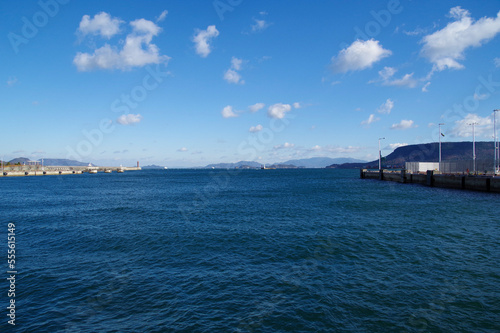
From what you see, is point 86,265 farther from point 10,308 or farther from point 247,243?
point 247,243

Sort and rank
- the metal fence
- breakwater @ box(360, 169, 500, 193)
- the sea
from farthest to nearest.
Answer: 1. the metal fence
2. breakwater @ box(360, 169, 500, 193)
3. the sea

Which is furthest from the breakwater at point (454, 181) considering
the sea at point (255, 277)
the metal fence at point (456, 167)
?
the sea at point (255, 277)

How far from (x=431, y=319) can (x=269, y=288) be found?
5936mm

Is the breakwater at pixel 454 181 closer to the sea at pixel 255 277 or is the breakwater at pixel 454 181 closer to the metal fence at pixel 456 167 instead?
the metal fence at pixel 456 167

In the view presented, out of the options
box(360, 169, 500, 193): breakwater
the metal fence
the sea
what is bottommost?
the sea

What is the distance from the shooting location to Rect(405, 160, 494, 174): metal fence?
59106 millimetres

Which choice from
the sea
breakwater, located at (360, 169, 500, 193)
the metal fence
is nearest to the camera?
the sea

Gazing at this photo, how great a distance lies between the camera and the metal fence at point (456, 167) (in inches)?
2327

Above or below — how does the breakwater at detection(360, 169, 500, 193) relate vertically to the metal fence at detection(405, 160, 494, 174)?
below

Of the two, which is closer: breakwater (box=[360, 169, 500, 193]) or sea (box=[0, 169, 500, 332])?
sea (box=[0, 169, 500, 332])

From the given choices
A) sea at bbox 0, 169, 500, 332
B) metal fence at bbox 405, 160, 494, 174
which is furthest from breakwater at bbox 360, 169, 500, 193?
sea at bbox 0, 169, 500, 332

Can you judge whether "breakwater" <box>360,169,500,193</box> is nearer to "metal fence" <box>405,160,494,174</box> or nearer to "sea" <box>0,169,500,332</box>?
"metal fence" <box>405,160,494,174</box>

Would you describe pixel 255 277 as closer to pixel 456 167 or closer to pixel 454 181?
pixel 454 181

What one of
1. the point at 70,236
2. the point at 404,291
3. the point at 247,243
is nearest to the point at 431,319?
the point at 404,291
